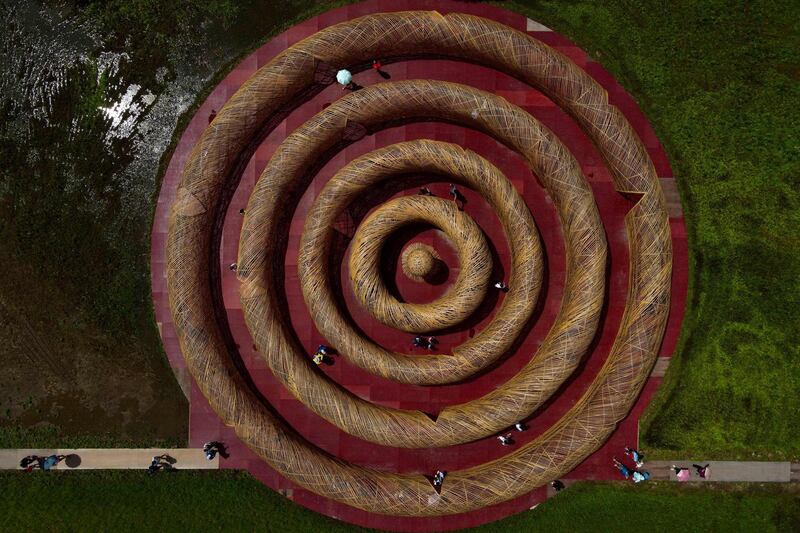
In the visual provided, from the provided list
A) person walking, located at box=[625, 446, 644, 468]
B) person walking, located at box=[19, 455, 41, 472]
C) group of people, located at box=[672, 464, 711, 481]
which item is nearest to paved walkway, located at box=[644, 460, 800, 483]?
group of people, located at box=[672, 464, 711, 481]

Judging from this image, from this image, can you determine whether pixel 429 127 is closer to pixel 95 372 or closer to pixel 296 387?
pixel 296 387

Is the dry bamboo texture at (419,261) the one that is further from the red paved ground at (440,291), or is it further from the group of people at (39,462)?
the group of people at (39,462)

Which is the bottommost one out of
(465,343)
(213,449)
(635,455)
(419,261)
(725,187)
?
(635,455)

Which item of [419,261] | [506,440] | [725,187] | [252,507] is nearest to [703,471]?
[506,440]

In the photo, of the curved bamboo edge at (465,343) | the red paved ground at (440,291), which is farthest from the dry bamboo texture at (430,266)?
the red paved ground at (440,291)

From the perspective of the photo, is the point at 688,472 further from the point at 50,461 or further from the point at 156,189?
the point at 50,461
